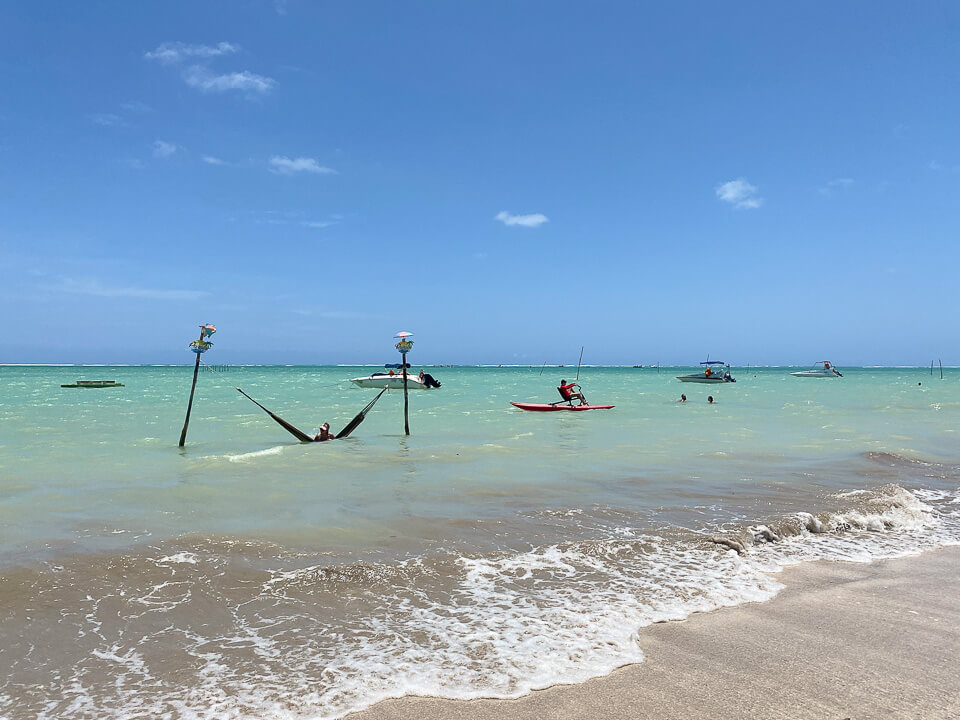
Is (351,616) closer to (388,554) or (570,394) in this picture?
(388,554)

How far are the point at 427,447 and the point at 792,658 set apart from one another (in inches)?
566

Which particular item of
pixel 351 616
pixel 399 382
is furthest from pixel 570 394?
pixel 399 382

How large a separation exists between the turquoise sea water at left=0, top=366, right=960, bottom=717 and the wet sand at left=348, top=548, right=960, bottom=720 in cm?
25

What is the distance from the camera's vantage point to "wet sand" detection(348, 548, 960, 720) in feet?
12.4

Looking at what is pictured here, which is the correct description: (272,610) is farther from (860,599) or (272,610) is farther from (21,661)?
(860,599)

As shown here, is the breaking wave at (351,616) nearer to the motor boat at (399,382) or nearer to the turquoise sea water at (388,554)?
the turquoise sea water at (388,554)

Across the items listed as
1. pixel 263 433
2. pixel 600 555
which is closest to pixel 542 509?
pixel 600 555

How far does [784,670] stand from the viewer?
4.26 meters

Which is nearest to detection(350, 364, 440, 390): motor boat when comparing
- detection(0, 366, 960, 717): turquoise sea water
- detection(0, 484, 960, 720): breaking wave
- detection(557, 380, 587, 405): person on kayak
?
detection(557, 380, 587, 405): person on kayak

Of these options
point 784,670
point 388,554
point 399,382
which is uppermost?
point 399,382

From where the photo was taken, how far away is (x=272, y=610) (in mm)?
5570

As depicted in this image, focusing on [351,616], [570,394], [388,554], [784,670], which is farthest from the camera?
[570,394]

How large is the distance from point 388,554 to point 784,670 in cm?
455

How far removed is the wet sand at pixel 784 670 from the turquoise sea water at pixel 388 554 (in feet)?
0.82
